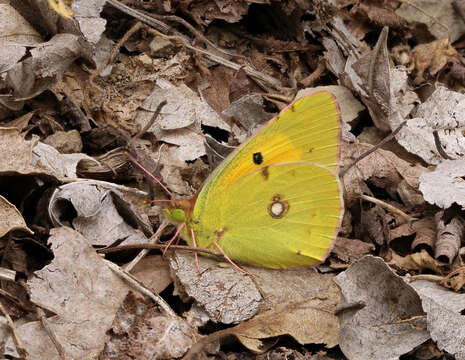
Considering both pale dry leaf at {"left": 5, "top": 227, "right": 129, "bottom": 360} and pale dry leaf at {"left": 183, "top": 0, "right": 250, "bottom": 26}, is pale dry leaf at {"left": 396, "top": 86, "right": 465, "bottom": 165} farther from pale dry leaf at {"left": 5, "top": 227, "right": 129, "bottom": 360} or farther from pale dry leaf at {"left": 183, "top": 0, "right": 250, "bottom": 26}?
pale dry leaf at {"left": 5, "top": 227, "right": 129, "bottom": 360}

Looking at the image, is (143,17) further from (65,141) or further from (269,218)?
(269,218)

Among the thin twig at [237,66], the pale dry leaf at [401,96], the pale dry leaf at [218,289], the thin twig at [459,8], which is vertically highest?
the thin twig at [459,8]

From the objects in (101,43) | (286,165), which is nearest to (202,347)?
(286,165)

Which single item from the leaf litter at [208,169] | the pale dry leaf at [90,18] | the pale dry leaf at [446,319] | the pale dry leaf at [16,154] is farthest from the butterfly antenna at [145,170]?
the pale dry leaf at [446,319]

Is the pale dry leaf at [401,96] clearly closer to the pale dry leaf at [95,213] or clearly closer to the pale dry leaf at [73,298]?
the pale dry leaf at [95,213]

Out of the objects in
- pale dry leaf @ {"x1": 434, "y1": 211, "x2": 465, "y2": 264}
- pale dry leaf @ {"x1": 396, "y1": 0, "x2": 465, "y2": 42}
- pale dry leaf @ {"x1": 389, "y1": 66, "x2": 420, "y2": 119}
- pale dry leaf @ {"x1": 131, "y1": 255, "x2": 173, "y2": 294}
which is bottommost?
pale dry leaf @ {"x1": 131, "y1": 255, "x2": 173, "y2": 294}

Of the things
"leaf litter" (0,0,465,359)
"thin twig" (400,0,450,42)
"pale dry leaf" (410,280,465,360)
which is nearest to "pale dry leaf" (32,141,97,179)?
"leaf litter" (0,0,465,359)
